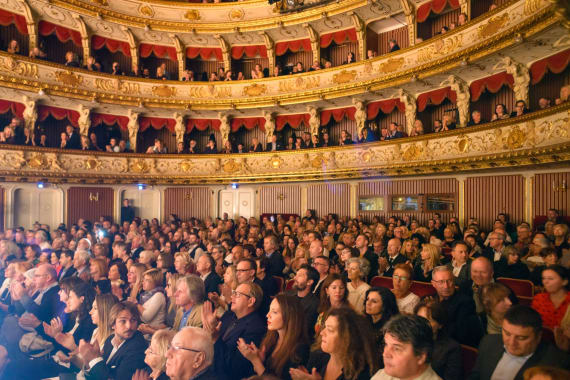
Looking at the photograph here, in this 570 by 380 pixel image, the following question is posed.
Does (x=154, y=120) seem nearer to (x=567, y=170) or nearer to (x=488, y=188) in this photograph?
(x=488, y=188)

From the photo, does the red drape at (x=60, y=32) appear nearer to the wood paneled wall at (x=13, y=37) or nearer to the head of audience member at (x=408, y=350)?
the wood paneled wall at (x=13, y=37)

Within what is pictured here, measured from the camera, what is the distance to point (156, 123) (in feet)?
53.6

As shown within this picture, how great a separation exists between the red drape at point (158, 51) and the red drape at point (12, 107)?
498 cm

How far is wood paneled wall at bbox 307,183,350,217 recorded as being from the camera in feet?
47.8

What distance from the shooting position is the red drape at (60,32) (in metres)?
13.7

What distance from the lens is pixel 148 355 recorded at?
2.58 metres

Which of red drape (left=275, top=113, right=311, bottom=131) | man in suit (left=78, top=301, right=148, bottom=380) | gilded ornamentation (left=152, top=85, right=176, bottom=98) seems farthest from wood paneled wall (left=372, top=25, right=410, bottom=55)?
man in suit (left=78, top=301, right=148, bottom=380)

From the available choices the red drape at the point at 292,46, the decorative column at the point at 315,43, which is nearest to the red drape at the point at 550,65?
the decorative column at the point at 315,43

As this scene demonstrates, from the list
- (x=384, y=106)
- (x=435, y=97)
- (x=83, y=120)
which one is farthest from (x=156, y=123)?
(x=435, y=97)

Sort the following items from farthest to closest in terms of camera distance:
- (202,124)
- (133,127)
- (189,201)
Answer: (189,201) < (202,124) < (133,127)

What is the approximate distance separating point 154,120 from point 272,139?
5009mm

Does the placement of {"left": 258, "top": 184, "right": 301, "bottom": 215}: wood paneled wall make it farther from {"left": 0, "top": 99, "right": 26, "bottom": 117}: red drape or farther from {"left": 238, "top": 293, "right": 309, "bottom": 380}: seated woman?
{"left": 238, "top": 293, "right": 309, "bottom": 380}: seated woman

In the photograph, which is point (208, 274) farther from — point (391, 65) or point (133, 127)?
point (133, 127)

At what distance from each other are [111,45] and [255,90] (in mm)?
5848
